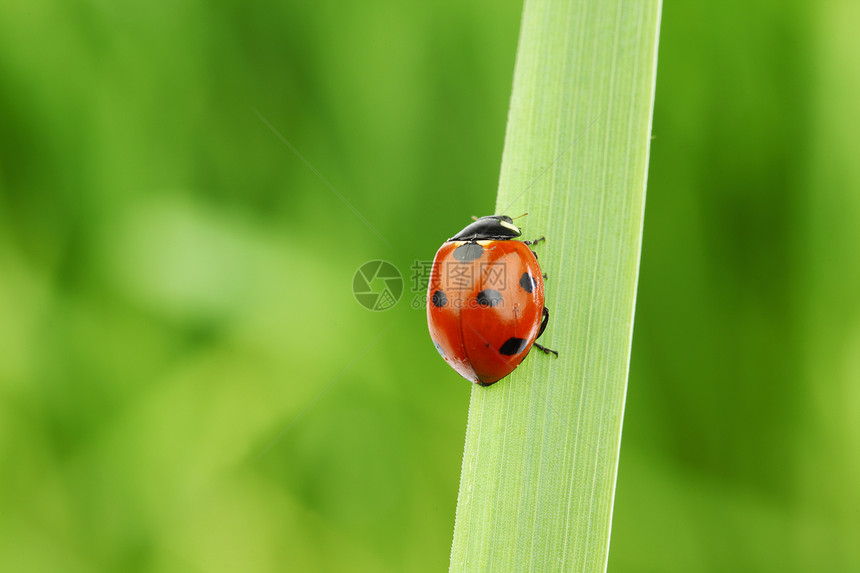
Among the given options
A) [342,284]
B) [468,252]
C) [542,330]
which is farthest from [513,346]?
[342,284]

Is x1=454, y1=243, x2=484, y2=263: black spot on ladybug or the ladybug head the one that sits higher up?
the ladybug head

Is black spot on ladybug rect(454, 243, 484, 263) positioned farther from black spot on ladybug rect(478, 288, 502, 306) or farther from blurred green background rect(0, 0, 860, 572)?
blurred green background rect(0, 0, 860, 572)

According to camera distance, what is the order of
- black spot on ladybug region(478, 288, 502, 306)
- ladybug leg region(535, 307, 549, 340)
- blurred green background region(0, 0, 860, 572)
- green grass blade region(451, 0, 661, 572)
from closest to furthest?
1. green grass blade region(451, 0, 661, 572)
2. ladybug leg region(535, 307, 549, 340)
3. black spot on ladybug region(478, 288, 502, 306)
4. blurred green background region(0, 0, 860, 572)

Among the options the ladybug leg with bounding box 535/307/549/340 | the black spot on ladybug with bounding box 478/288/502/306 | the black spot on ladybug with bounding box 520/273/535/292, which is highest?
the black spot on ladybug with bounding box 520/273/535/292

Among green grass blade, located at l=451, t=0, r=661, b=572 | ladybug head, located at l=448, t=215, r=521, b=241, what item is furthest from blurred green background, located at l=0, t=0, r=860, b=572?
green grass blade, located at l=451, t=0, r=661, b=572

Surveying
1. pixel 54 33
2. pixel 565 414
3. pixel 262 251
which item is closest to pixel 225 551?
pixel 262 251

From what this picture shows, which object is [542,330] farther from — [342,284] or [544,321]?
[342,284]

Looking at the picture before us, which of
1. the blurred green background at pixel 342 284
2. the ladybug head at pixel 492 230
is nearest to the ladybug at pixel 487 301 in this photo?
the ladybug head at pixel 492 230
